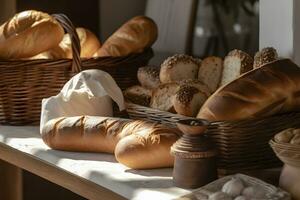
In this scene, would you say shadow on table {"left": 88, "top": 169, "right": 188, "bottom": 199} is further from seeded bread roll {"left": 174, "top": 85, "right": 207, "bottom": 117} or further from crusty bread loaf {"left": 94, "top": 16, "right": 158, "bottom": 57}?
crusty bread loaf {"left": 94, "top": 16, "right": 158, "bottom": 57}

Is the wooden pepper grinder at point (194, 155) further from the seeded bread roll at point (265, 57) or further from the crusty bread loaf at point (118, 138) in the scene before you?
the seeded bread roll at point (265, 57)

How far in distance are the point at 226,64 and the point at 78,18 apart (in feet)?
3.10

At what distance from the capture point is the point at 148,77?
173 cm

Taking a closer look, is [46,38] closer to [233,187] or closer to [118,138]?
[118,138]

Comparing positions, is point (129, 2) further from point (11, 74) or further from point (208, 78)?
point (208, 78)

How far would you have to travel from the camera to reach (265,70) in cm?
134

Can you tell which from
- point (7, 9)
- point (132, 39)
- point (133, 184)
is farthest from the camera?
point (7, 9)

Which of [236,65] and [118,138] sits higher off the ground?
[236,65]

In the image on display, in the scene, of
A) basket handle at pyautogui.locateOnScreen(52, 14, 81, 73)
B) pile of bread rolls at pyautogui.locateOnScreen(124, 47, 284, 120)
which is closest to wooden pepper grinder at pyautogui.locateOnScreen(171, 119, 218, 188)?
pile of bread rolls at pyautogui.locateOnScreen(124, 47, 284, 120)

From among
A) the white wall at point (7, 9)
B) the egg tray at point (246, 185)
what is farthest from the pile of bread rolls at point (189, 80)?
the white wall at point (7, 9)

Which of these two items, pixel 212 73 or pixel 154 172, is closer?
pixel 154 172

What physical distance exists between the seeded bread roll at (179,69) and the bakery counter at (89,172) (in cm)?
28

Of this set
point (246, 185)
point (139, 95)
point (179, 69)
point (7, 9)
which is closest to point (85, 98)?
point (139, 95)

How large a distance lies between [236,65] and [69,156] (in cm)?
44
